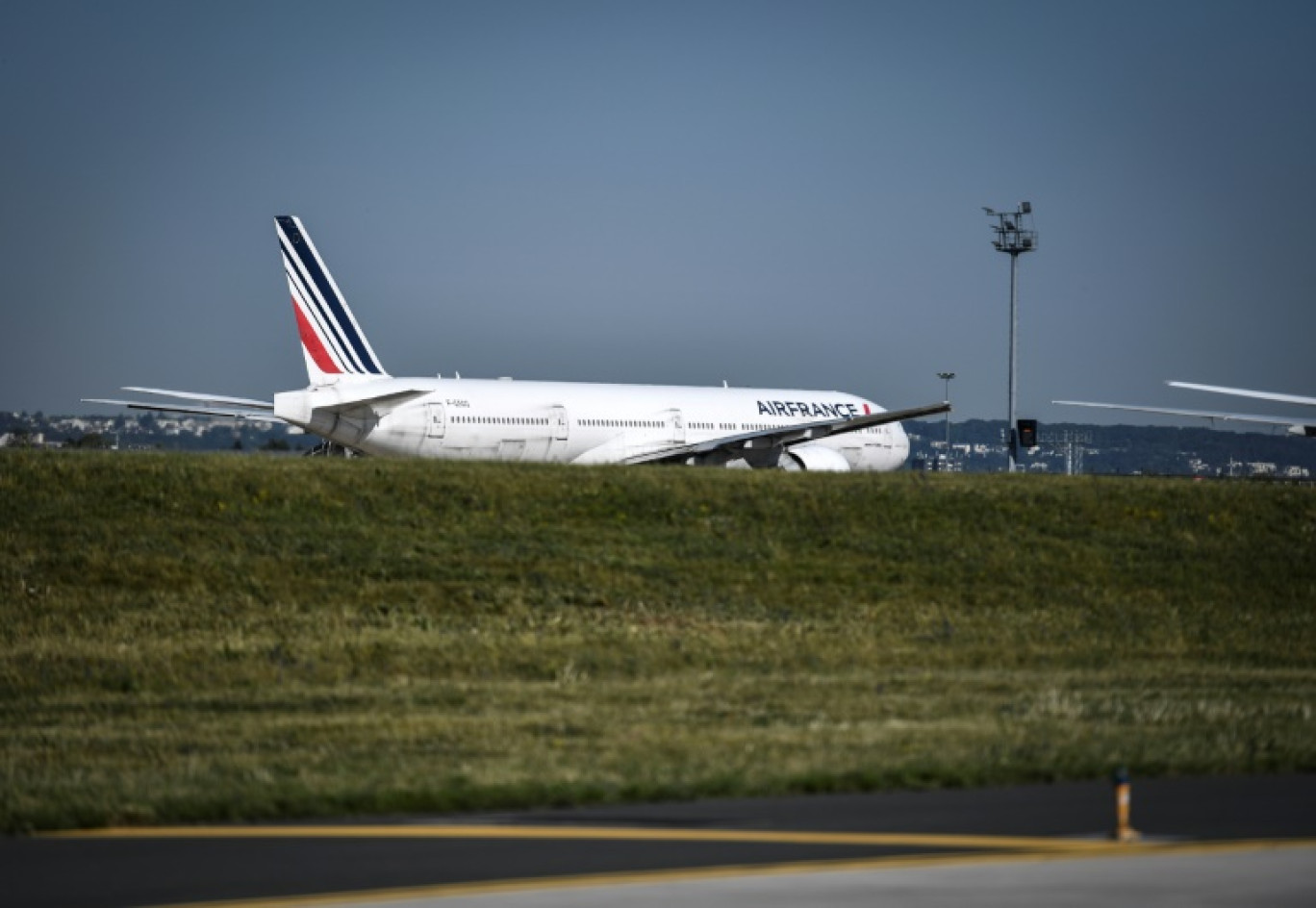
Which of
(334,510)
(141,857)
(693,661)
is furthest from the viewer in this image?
(334,510)

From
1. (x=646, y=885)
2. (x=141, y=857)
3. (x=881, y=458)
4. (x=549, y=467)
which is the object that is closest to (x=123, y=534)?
(x=549, y=467)

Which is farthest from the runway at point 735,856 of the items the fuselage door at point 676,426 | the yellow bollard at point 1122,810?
the fuselage door at point 676,426

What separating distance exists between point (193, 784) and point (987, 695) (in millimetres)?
10236

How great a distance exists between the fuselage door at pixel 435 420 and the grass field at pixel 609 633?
15178mm

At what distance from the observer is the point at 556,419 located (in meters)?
56.0

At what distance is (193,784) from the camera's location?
16141 mm

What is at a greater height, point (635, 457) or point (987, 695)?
point (635, 457)

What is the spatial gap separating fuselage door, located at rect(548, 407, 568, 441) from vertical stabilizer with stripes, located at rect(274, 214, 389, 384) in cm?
503

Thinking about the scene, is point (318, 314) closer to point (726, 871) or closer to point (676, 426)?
point (676, 426)

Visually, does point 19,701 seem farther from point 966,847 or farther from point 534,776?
point 966,847

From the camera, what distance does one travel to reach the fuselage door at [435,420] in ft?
175

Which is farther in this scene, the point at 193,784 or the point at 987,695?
the point at 987,695

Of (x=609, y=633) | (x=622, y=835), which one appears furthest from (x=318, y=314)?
(x=622, y=835)

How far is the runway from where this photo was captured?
11203mm
